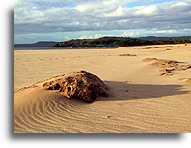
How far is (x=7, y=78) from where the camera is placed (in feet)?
12.3

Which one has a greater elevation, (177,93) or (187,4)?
(187,4)

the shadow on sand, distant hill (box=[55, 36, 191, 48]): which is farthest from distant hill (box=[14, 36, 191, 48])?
the shadow on sand

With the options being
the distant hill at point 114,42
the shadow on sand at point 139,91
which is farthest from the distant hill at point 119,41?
the shadow on sand at point 139,91

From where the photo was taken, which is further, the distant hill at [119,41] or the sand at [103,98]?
the distant hill at [119,41]

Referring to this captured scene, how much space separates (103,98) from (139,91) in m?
0.38

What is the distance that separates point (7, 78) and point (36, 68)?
0.51m

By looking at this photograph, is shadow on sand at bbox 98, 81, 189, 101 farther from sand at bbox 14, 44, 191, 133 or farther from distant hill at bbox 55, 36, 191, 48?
distant hill at bbox 55, 36, 191, 48

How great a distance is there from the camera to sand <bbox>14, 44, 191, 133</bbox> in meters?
3.74

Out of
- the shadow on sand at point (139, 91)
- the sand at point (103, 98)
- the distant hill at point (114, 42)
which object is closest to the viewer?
the sand at point (103, 98)

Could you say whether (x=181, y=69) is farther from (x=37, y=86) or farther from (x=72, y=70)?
(x=37, y=86)

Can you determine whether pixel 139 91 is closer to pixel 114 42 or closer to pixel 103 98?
pixel 103 98

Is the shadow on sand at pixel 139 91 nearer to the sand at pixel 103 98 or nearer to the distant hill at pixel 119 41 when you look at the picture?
the sand at pixel 103 98

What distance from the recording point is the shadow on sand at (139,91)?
4129mm

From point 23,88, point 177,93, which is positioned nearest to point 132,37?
point 177,93
